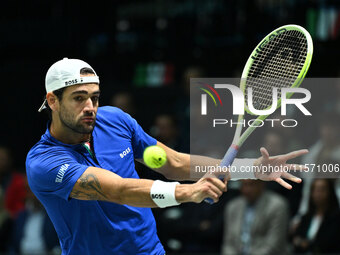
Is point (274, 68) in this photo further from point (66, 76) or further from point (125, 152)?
point (66, 76)

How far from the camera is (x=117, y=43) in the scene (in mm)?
11531

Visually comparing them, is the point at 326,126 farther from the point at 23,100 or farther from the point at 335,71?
the point at 23,100

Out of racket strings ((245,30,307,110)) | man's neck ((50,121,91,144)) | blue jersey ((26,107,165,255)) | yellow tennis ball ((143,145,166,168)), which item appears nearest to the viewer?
yellow tennis ball ((143,145,166,168))

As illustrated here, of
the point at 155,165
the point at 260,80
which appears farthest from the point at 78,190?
the point at 260,80

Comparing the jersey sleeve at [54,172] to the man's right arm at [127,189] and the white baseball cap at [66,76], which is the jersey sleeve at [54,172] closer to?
the man's right arm at [127,189]

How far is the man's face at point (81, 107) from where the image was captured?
484 cm

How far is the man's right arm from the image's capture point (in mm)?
4141

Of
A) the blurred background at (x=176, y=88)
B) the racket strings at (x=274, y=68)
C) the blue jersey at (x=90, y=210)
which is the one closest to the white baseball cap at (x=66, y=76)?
the blue jersey at (x=90, y=210)

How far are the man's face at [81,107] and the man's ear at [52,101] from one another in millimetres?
113

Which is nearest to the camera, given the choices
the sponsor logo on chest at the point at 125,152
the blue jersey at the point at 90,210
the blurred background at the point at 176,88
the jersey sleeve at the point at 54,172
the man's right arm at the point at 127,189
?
the man's right arm at the point at 127,189

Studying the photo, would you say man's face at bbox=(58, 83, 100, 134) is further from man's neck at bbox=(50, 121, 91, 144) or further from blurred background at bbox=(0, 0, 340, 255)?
blurred background at bbox=(0, 0, 340, 255)

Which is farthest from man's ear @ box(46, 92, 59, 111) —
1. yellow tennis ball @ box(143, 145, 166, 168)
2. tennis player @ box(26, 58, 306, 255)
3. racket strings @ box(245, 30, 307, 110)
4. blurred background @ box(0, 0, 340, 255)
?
blurred background @ box(0, 0, 340, 255)

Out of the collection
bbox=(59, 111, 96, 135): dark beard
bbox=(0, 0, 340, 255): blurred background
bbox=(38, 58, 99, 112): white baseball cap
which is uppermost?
bbox=(38, 58, 99, 112): white baseball cap

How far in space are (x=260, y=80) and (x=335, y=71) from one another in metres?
4.20
